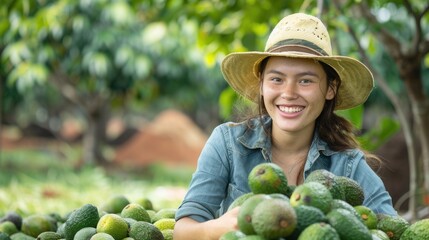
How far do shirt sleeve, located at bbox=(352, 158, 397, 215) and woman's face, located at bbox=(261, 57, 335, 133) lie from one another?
334 mm

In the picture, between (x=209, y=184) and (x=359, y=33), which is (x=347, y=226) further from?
(x=359, y=33)

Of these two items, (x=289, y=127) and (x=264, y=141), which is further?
(x=264, y=141)

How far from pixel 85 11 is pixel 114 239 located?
9.46 m

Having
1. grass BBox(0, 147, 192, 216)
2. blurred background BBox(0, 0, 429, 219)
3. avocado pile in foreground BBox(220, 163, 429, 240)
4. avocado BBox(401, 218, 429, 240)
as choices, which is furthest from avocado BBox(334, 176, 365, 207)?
grass BBox(0, 147, 192, 216)

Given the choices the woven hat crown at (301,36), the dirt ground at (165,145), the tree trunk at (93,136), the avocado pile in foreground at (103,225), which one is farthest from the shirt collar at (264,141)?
the dirt ground at (165,145)

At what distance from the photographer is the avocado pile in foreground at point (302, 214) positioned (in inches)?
78.2

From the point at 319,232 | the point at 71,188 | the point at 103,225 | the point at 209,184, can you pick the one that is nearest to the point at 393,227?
the point at 319,232

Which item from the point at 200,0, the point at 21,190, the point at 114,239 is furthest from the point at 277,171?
the point at 21,190

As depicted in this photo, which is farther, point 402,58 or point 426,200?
point 426,200

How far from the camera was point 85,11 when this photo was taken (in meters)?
11.6

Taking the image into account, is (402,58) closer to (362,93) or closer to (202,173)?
(362,93)

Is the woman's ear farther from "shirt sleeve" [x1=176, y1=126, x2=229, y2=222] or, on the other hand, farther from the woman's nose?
"shirt sleeve" [x1=176, y1=126, x2=229, y2=222]

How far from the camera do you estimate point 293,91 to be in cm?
267

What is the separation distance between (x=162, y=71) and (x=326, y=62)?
34.7ft
